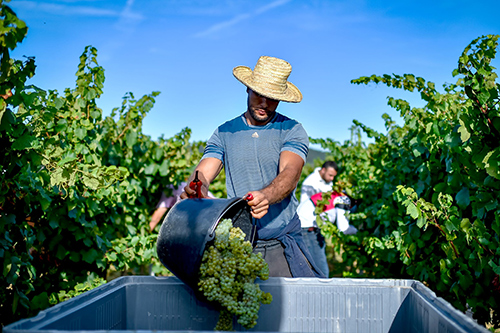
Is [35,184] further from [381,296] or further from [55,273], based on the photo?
[381,296]

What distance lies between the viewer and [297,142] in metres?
2.43

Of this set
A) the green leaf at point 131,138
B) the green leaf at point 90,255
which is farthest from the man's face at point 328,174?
the green leaf at point 90,255

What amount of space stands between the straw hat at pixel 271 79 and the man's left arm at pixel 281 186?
1.02 feet

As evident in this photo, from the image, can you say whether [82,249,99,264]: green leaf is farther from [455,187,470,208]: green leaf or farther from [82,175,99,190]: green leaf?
[455,187,470,208]: green leaf

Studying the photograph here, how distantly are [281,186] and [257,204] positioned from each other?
0.28 meters

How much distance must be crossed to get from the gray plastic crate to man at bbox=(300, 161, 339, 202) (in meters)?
4.53

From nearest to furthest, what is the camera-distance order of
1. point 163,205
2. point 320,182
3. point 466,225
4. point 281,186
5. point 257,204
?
point 257,204 → point 281,186 → point 466,225 → point 163,205 → point 320,182

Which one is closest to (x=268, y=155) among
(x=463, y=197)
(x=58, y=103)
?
(x=463, y=197)

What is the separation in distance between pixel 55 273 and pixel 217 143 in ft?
7.00

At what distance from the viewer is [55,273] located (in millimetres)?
3846

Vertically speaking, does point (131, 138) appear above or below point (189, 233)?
above

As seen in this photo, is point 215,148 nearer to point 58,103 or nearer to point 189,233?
point 189,233

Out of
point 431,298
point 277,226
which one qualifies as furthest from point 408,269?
point 431,298

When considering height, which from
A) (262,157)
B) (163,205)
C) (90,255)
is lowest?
(90,255)
